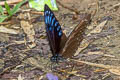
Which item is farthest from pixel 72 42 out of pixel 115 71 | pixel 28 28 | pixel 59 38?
pixel 28 28

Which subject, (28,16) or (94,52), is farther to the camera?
(28,16)

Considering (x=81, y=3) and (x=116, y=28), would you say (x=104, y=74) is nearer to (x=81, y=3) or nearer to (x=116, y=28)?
(x=116, y=28)

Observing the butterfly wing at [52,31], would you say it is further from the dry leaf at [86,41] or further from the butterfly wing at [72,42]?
the dry leaf at [86,41]

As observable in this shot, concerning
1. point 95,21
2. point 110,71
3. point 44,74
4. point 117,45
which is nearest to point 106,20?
point 95,21

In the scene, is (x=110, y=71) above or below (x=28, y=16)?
below

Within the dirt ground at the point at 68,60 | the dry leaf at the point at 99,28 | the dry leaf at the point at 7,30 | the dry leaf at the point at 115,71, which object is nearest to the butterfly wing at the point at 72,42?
the dirt ground at the point at 68,60

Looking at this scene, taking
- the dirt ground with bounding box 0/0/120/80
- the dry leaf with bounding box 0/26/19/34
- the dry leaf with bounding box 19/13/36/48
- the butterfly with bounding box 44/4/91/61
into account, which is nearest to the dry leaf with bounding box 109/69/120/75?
the dirt ground with bounding box 0/0/120/80

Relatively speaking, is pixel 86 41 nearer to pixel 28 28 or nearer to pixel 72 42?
pixel 72 42
